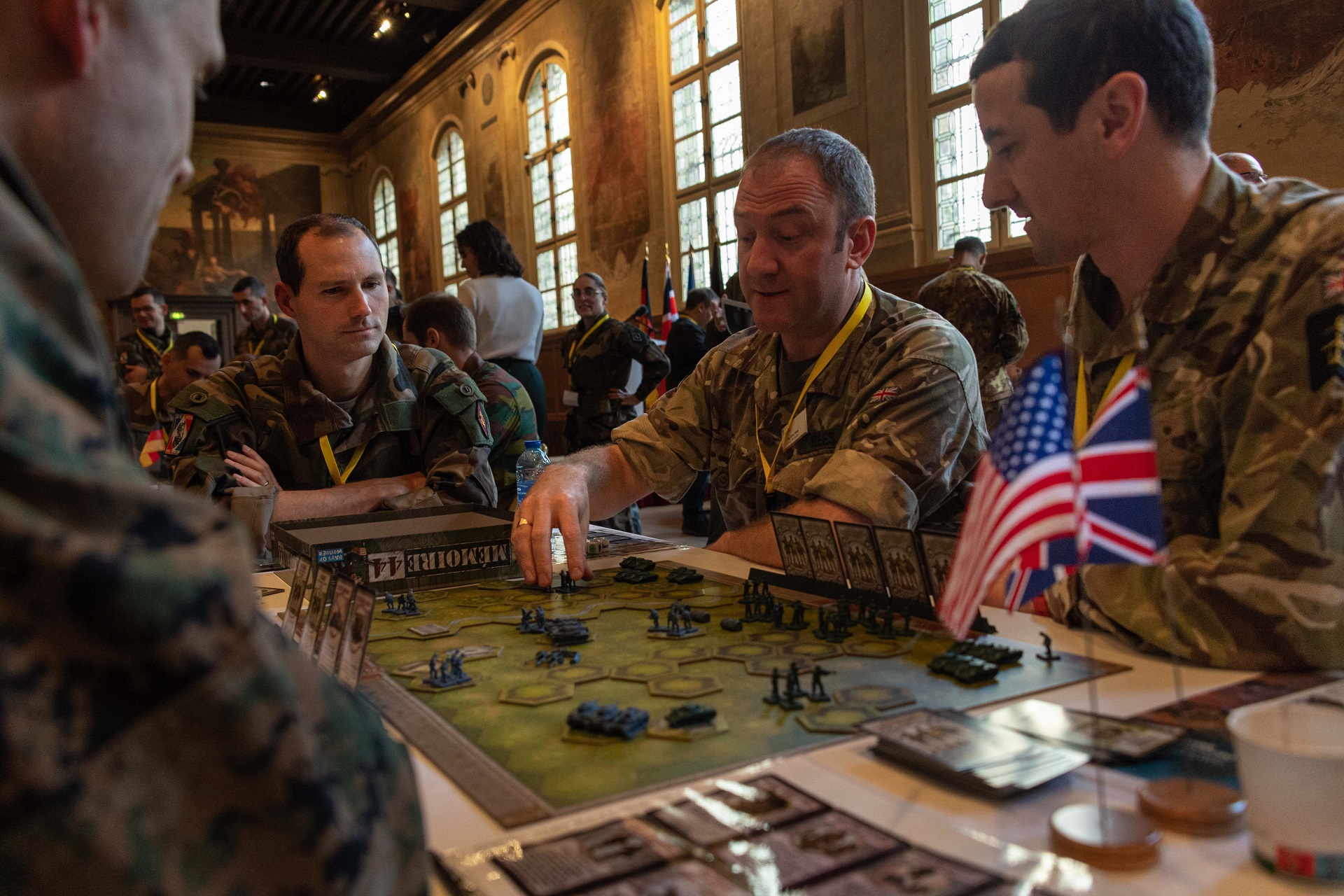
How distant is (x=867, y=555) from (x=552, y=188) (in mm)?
13136

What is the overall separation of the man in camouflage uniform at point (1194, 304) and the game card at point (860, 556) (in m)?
0.28

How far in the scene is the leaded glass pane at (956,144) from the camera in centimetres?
815

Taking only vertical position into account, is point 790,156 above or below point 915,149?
below

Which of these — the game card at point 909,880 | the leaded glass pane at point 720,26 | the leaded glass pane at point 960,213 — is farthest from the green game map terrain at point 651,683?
the leaded glass pane at point 720,26

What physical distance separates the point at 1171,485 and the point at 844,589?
533 millimetres

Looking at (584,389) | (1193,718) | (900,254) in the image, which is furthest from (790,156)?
(900,254)

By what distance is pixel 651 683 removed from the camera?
52.2 inches

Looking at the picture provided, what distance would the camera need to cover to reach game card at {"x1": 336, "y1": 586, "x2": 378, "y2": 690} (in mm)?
1271

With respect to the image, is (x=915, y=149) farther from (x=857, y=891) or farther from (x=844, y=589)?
(x=857, y=891)

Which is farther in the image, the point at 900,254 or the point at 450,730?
the point at 900,254

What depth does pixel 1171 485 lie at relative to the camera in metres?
1.55

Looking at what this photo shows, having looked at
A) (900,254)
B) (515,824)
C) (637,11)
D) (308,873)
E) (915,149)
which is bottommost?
(515,824)

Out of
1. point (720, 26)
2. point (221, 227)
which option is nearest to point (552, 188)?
point (720, 26)

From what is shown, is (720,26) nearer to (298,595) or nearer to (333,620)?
(298,595)
